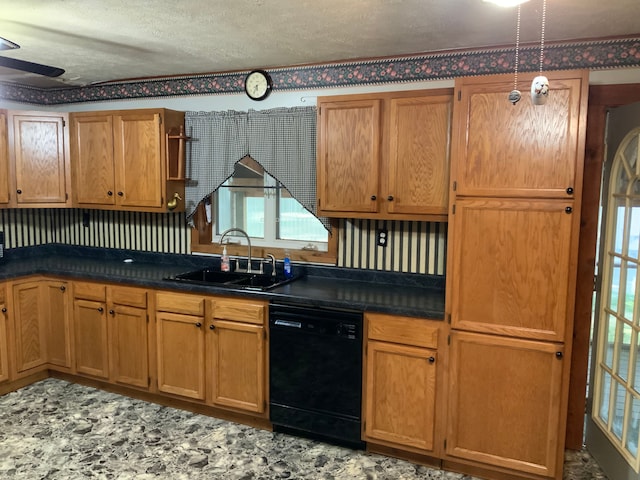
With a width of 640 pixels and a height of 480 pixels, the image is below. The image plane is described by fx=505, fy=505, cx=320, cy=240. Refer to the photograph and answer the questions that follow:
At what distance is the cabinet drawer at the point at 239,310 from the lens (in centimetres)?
312

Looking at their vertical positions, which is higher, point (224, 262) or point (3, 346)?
point (224, 262)

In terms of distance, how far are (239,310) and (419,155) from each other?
1.45 meters

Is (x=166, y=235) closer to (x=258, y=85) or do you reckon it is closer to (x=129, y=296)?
(x=129, y=296)

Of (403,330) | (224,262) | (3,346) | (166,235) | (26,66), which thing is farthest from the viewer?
(166,235)

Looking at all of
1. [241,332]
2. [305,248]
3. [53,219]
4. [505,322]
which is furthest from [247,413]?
[53,219]

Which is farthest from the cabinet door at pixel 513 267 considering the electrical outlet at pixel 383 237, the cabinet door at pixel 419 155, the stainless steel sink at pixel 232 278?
the stainless steel sink at pixel 232 278

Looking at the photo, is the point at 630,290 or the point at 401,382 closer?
the point at 630,290

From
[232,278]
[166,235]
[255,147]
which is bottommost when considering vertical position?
[232,278]

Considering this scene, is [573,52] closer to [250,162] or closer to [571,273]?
[571,273]

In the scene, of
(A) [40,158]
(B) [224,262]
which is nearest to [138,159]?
(A) [40,158]

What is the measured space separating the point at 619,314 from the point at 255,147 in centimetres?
245

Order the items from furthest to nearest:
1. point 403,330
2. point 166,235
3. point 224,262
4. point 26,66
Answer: point 166,235
point 224,262
point 403,330
point 26,66

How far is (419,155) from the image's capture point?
9.52ft

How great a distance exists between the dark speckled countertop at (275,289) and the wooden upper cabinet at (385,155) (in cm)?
48
